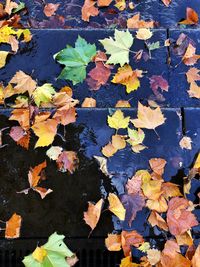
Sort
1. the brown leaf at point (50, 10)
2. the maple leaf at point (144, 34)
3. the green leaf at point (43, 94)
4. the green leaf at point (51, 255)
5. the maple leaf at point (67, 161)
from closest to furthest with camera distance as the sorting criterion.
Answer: the green leaf at point (51, 255)
the maple leaf at point (67, 161)
the green leaf at point (43, 94)
the maple leaf at point (144, 34)
the brown leaf at point (50, 10)

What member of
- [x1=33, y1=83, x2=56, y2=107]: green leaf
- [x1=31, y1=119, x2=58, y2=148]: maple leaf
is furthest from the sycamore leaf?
[x1=31, y1=119, x2=58, y2=148]: maple leaf

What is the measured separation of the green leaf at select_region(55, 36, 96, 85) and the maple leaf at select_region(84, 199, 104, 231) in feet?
2.68

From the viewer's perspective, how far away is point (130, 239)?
2320 mm

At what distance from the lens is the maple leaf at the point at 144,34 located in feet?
9.64

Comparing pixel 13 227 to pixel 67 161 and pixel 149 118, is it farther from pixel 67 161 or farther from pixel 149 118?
pixel 149 118

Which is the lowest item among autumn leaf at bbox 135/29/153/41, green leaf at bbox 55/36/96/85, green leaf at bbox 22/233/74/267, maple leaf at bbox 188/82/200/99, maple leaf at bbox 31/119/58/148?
green leaf at bbox 22/233/74/267

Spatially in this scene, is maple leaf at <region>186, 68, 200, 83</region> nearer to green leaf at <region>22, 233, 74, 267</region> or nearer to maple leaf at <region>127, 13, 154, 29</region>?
maple leaf at <region>127, 13, 154, 29</region>

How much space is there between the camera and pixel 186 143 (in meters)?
2.49

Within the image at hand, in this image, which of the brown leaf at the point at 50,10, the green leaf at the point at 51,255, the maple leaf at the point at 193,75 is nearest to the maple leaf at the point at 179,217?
the green leaf at the point at 51,255

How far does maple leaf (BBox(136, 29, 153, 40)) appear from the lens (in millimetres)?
2938

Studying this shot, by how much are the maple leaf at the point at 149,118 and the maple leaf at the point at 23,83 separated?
69 centimetres

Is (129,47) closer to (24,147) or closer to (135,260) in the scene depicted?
(24,147)

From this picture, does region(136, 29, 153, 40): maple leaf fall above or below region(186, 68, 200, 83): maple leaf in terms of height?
above

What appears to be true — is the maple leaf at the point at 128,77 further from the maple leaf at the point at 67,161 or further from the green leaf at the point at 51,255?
the green leaf at the point at 51,255
